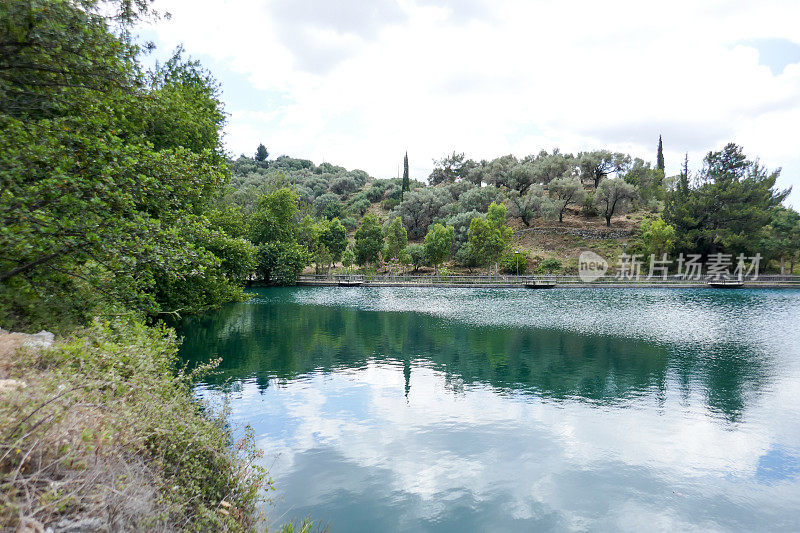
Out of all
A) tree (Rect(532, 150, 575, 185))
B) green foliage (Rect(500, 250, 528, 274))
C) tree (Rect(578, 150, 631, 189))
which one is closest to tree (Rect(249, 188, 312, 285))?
green foliage (Rect(500, 250, 528, 274))

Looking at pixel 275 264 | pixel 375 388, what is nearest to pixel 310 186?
pixel 275 264

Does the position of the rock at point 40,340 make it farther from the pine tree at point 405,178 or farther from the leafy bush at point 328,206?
the pine tree at point 405,178

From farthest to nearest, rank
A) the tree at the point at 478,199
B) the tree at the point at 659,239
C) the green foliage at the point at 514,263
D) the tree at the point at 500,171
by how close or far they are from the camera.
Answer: the tree at the point at 500,171 → the tree at the point at 478,199 → the green foliage at the point at 514,263 → the tree at the point at 659,239

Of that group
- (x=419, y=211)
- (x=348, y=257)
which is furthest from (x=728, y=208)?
(x=348, y=257)

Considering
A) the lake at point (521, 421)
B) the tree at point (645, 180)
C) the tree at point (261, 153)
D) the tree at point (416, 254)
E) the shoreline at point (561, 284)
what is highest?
the tree at point (261, 153)

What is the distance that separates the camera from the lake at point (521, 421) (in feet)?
27.8

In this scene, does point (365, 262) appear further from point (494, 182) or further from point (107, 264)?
point (107, 264)

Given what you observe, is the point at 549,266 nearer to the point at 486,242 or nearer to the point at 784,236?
the point at 486,242

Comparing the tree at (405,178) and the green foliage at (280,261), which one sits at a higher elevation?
the tree at (405,178)

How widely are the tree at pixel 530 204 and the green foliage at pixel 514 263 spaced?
50.3 feet

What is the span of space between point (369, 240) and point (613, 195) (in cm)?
4384

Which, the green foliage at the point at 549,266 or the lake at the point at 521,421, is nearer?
the lake at the point at 521,421

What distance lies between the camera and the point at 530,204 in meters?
76.4

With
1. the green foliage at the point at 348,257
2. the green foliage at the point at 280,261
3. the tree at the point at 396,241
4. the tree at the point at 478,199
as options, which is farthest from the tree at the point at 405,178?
the green foliage at the point at 280,261
